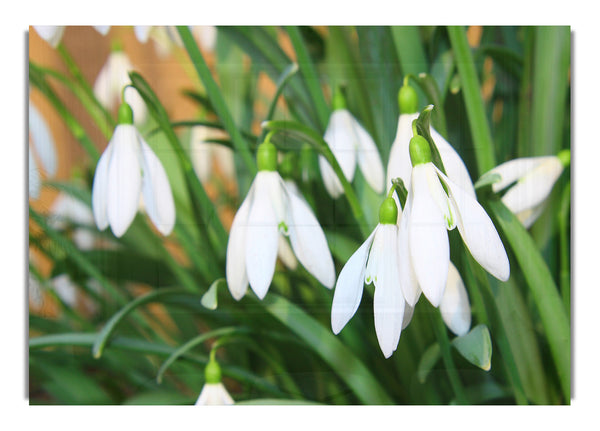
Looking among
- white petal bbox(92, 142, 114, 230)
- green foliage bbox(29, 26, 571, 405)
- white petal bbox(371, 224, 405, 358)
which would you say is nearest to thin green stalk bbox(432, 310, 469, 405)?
green foliage bbox(29, 26, 571, 405)

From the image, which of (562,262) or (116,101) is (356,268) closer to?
(562,262)

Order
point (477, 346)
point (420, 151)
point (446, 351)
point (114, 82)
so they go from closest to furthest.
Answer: point (420, 151) < point (477, 346) < point (446, 351) < point (114, 82)

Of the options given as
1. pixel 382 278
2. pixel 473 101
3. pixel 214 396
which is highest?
pixel 473 101

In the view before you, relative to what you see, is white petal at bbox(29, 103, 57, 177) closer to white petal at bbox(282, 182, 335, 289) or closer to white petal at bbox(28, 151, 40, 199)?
white petal at bbox(28, 151, 40, 199)

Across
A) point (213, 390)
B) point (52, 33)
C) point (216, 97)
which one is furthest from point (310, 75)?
point (213, 390)

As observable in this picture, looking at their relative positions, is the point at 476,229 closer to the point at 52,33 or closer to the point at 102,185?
the point at 102,185

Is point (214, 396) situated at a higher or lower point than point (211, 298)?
lower
